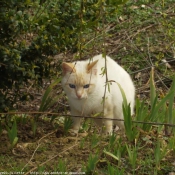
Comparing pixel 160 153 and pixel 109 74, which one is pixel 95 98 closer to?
pixel 109 74

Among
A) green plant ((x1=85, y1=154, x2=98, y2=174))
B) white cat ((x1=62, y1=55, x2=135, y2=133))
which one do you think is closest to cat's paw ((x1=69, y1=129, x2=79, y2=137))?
white cat ((x1=62, y1=55, x2=135, y2=133))

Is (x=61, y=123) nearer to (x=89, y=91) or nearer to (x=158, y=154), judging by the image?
(x=89, y=91)

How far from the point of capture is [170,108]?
439 cm

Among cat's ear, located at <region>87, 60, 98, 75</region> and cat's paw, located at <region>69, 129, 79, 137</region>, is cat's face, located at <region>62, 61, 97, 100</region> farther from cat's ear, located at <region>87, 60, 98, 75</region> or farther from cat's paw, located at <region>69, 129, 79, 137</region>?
cat's paw, located at <region>69, 129, 79, 137</region>

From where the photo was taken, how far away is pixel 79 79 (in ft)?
15.8

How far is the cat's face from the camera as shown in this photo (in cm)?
480

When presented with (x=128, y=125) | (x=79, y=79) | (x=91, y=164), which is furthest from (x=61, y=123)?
A: (x=91, y=164)

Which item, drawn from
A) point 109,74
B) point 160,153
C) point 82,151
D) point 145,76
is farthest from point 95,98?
point 145,76

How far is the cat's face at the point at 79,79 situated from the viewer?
4.80 metres

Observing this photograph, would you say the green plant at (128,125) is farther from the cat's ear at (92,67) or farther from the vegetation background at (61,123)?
the cat's ear at (92,67)

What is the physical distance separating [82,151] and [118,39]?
12.6 ft

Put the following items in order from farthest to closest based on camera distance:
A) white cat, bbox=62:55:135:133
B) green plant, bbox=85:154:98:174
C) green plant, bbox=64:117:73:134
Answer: white cat, bbox=62:55:135:133, green plant, bbox=64:117:73:134, green plant, bbox=85:154:98:174

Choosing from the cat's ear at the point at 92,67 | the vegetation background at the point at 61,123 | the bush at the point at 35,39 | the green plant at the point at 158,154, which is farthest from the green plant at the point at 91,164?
the cat's ear at the point at 92,67

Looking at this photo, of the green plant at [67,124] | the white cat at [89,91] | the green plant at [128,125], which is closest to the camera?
the green plant at [128,125]
